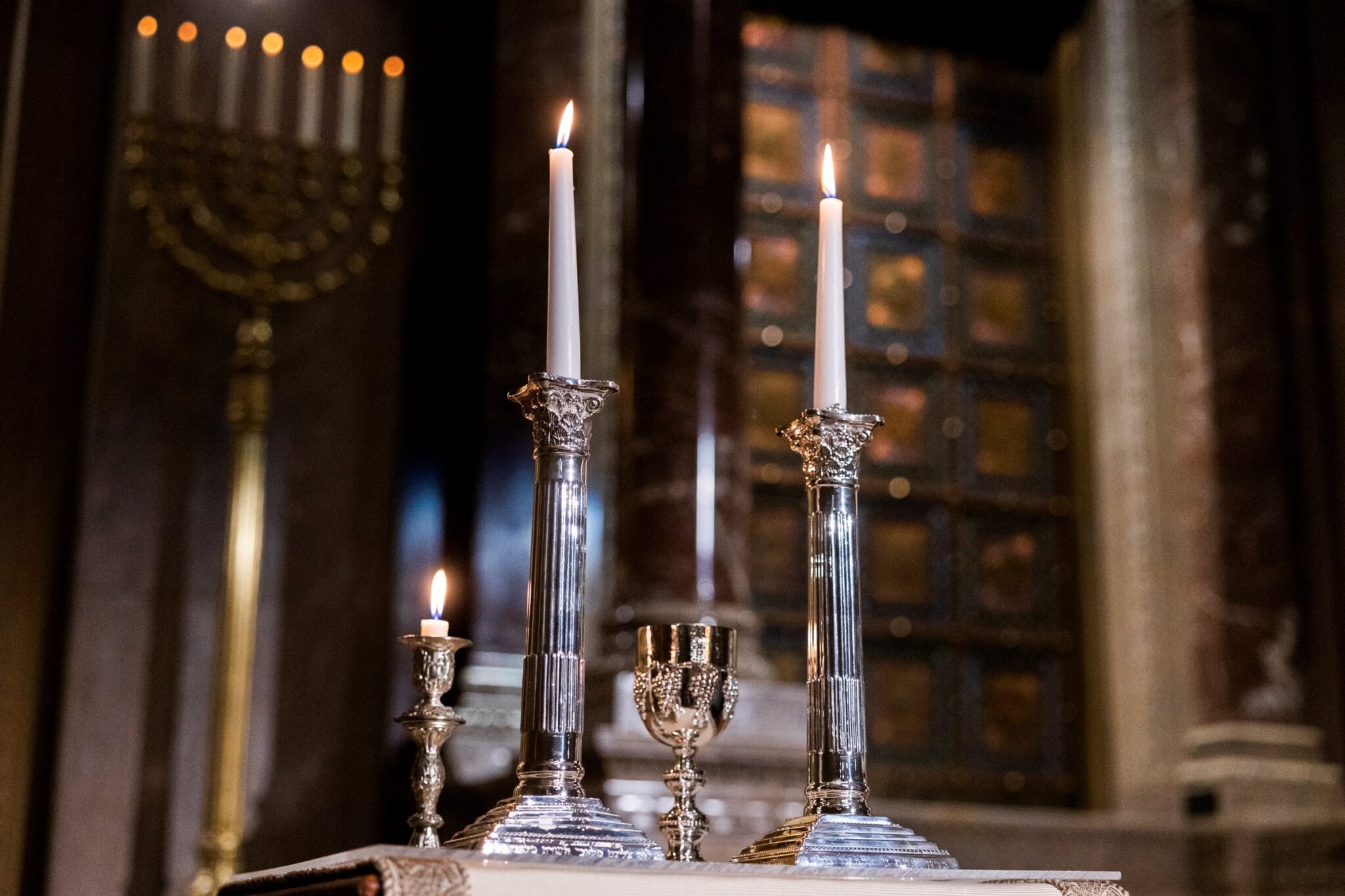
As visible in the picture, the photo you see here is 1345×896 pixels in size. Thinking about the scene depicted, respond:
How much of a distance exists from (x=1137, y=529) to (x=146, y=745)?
323cm

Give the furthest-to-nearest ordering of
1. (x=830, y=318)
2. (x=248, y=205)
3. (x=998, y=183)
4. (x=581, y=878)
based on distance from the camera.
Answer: (x=998, y=183), (x=248, y=205), (x=830, y=318), (x=581, y=878)

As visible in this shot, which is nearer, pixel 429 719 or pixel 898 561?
pixel 429 719

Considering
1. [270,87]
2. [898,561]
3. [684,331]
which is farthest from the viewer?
[898,561]

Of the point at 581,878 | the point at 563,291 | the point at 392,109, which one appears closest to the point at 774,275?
the point at 392,109

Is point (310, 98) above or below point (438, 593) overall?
above

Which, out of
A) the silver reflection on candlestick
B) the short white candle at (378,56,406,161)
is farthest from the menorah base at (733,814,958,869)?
the short white candle at (378,56,406,161)

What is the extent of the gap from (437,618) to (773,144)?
3.87 m

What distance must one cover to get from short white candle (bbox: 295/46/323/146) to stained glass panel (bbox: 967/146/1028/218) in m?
2.39

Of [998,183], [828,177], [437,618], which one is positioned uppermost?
[998,183]

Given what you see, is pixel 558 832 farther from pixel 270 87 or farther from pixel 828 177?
pixel 270 87

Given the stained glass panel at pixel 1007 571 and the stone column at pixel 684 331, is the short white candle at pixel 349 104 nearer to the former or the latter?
the stone column at pixel 684 331

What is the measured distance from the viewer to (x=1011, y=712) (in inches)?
219

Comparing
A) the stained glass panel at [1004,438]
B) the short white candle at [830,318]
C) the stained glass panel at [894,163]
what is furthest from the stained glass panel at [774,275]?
the short white candle at [830,318]

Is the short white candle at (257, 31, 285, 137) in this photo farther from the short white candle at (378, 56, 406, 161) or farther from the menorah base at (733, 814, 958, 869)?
the menorah base at (733, 814, 958, 869)
